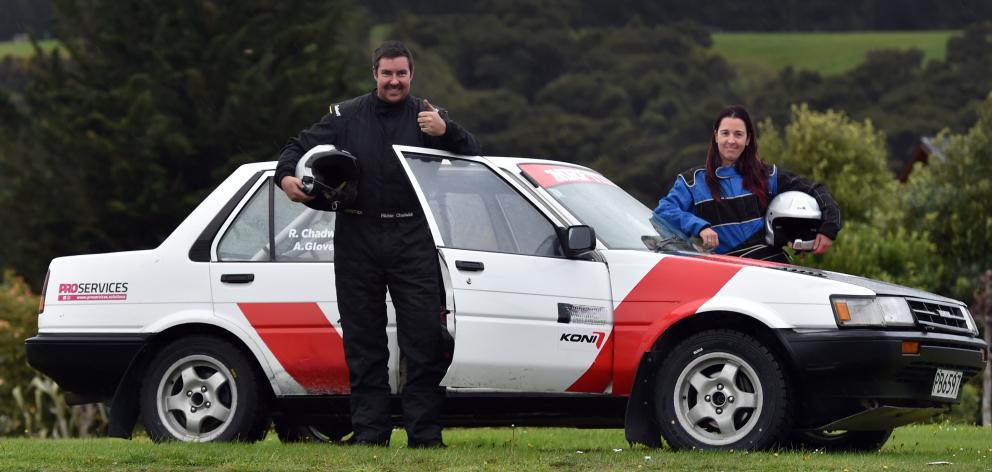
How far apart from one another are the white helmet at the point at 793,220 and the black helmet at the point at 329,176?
7.51ft

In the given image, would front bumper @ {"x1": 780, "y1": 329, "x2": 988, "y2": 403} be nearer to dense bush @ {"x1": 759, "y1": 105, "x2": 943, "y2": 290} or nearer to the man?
the man

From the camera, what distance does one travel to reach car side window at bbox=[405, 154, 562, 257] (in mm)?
8406

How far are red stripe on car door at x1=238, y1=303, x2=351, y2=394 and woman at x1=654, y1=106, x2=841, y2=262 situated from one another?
190 centimetres

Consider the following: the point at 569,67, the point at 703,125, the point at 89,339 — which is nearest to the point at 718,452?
the point at 89,339

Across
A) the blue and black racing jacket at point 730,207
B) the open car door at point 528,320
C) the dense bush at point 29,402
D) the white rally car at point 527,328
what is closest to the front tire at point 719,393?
the white rally car at point 527,328

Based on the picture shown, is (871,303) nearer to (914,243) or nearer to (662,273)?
(662,273)

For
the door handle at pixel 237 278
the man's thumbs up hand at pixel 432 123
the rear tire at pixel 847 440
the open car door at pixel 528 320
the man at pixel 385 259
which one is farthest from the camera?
the rear tire at pixel 847 440

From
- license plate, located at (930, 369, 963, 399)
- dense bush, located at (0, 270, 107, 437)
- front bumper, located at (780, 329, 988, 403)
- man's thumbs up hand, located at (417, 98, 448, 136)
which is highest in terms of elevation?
man's thumbs up hand, located at (417, 98, 448, 136)

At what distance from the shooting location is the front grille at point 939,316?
8070 millimetres

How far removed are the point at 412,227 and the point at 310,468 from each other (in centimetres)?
161

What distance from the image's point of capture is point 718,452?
309 inches

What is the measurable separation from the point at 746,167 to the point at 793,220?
400 millimetres

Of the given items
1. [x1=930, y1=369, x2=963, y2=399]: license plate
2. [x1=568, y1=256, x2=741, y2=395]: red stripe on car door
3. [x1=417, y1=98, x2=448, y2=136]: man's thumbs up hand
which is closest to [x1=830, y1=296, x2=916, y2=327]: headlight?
[x1=930, y1=369, x2=963, y2=399]: license plate

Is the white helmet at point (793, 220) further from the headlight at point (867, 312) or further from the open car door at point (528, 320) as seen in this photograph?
the open car door at point (528, 320)
